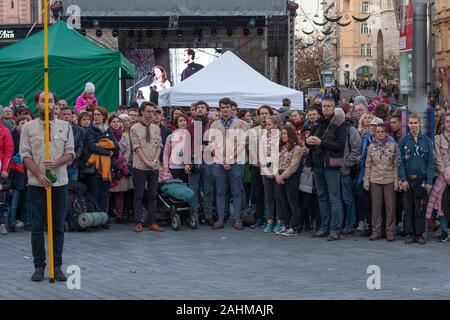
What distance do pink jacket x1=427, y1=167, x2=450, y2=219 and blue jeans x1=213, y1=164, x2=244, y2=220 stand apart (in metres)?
3.04

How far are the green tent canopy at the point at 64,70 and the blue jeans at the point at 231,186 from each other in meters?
4.56

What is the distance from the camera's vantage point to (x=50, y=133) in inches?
389

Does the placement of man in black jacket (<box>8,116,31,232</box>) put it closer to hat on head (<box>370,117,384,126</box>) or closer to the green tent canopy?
the green tent canopy

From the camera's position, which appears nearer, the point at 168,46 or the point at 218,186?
the point at 218,186

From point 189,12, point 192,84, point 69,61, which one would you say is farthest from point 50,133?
point 189,12

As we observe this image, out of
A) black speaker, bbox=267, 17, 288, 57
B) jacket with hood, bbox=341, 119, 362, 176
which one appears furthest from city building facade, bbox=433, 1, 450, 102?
jacket with hood, bbox=341, 119, 362, 176

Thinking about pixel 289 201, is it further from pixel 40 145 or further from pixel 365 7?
pixel 365 7

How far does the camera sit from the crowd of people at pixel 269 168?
1320 cm

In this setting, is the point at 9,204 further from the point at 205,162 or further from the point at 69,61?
the point at 69,61

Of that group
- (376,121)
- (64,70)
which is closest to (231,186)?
(376,121)

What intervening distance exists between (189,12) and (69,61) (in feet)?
31.7

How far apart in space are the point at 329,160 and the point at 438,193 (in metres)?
1.56

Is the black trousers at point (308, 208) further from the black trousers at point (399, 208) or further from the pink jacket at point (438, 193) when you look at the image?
the pink jacket at point (438, 193)

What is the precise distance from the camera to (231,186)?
1476 centimetres
